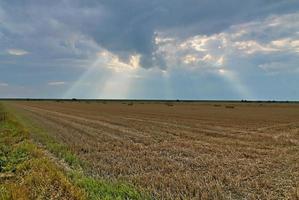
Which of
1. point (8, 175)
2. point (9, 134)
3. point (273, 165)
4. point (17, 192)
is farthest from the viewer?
point (9, 134)

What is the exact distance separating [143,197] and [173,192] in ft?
2.83

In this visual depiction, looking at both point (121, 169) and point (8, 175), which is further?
point (121, 169)

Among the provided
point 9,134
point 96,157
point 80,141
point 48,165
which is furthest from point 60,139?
point 48,165

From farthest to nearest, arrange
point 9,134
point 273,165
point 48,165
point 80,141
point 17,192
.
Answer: point 9,134
point 80,141
point 273,165
point 48,165
point 17,192

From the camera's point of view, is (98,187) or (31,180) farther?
(31,180)

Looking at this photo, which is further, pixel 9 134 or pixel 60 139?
pixel 9 134

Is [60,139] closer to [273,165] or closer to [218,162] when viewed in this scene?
[218,162]

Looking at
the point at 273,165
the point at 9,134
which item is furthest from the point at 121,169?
the point at 9,134

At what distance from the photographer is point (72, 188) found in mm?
7906

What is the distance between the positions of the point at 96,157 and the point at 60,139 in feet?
19.7

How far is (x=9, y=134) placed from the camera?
19422 millimetres

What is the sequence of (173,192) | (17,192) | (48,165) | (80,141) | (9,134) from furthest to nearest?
(9,134) < (80,141) < (48,165) < (173,192) < (17,192)

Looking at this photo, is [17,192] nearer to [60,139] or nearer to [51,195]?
[51,195]

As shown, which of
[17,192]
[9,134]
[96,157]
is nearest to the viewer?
[17,192]
